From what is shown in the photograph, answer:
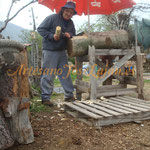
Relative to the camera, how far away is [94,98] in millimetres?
3748

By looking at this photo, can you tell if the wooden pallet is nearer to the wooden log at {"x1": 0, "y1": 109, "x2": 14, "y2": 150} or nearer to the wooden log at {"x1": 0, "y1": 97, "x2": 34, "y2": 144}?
the wooden log at {"x1": 0, "y1": 97, "x2": 34, "y2": 144}

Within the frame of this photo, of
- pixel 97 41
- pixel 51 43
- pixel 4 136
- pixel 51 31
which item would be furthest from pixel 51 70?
pixel 4 136

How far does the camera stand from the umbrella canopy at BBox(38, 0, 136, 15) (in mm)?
4285

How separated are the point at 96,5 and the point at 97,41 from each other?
1.25 m

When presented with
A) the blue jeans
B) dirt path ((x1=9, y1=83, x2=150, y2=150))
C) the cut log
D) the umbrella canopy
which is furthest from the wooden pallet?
the umbrella canopy

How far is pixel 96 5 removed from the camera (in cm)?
452

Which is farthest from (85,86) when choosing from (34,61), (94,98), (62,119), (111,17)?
(111,17)

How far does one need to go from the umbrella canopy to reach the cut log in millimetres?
793

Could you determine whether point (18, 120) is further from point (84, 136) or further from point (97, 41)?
point (97, 41)

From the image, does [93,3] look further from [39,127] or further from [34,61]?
[34,61]

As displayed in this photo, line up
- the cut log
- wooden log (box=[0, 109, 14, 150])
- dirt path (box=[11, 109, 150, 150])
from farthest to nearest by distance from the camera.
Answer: the cut log
dirt path (box=[11, 109, 150, 150])
wooden log (box=[0, 109, 14, 150])

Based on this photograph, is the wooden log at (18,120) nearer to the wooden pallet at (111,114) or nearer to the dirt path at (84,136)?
the dirt path at (84,136)

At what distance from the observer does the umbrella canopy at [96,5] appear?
14.1 ft

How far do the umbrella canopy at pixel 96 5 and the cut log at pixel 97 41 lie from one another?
79cm
